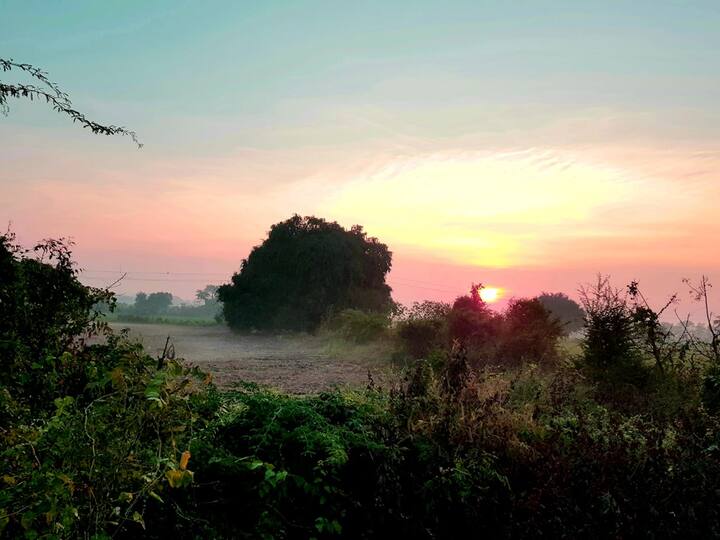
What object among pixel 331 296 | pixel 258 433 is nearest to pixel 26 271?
pixel 258 433

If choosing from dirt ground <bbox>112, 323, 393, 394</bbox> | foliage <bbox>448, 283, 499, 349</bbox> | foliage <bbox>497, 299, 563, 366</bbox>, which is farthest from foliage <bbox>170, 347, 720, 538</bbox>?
foliage <bbox>448, 283, 499, 349</bbox>

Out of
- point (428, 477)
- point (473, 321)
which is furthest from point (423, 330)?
point (428, 477)

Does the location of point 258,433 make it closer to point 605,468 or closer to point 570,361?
point 605,468

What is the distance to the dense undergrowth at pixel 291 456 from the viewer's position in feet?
10.7

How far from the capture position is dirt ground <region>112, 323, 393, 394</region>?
13.2m

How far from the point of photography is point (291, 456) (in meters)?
4.84

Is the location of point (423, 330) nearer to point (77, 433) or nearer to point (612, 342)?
point (612, 342)

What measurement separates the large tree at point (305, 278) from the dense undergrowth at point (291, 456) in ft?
86.4

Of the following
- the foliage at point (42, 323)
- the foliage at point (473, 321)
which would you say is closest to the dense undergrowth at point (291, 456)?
the foliage at point (42, 323)

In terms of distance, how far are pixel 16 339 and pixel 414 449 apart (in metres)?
3.77

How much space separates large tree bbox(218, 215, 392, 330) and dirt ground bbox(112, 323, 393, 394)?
361 centimetres

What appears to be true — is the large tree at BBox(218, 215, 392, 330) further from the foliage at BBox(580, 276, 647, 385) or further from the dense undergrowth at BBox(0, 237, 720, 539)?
the dense undergrowth at BBox(0, 237, 720, 539)

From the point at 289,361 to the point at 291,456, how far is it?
13267 millimetres

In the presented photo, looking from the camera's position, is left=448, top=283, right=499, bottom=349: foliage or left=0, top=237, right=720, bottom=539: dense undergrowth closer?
left=0, top=237, right=720, bottom=539: dense undergrowth
